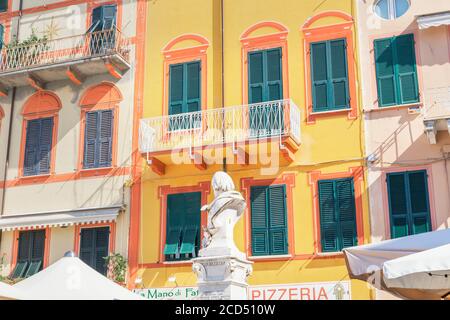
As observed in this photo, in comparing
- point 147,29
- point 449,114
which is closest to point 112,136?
point 147,29

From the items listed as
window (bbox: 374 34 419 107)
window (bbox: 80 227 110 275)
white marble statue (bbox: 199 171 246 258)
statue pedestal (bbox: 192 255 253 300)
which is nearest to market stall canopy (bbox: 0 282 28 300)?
statue pedestal (bbox: 192 255 253 300)

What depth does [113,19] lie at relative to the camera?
712 inches

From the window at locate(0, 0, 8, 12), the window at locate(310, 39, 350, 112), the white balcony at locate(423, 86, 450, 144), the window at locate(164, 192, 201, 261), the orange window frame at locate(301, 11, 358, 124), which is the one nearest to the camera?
the white balcony at locate(423, 86, 450, 144)

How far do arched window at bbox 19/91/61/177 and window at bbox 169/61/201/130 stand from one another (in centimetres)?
362

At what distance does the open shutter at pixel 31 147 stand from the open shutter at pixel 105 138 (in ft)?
6.68

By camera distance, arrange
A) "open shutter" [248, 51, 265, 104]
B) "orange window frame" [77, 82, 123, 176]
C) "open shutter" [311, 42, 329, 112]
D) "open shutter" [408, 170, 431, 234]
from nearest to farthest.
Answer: "open shutter" [408, 170, 431, 234]
"open shutter" [311, 42, 329, 112]
"open shutter" [248, 51, 265, 104]
"orange window frame" [77, 82, 123, 176]

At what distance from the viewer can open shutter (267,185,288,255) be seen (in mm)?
14906

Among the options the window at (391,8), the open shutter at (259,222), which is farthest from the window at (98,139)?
the window at (391,8)

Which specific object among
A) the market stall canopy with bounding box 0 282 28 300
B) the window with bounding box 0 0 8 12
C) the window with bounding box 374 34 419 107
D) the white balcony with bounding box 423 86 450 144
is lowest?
the market stall canopy with bounding box 0 282 28 300

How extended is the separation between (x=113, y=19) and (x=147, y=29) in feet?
A: 3.74

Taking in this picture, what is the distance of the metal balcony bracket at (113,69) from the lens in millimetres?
17078

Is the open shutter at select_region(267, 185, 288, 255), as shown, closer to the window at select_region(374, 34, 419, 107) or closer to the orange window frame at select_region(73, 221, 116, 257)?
the window at select_region(374, 34, 419, 107)

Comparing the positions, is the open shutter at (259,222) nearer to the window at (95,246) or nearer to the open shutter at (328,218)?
the open shutter at (328,218)

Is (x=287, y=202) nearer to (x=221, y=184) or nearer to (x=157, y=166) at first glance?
(x=157, y=166)
